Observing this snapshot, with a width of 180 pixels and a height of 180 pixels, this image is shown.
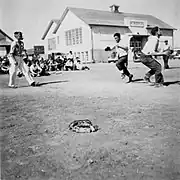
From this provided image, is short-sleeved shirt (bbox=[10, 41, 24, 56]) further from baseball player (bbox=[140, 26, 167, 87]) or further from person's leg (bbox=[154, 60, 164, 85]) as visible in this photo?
person's leg (bbox=[154, 60, 164, 85])

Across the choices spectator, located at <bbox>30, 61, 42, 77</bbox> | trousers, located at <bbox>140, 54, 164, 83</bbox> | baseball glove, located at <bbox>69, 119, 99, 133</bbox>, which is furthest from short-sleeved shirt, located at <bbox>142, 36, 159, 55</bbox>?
spectator, located at <bbox>30, 61, 42, 77</bbox>

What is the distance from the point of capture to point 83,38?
2452 centimetres

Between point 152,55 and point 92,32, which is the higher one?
point 92,32

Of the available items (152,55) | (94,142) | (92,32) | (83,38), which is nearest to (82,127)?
(94,142)

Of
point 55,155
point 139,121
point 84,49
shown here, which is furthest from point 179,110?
point 84,49

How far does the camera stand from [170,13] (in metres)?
2.35

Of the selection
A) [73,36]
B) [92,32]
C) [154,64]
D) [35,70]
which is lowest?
[35,70]

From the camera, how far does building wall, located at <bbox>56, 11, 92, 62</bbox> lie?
24.1m

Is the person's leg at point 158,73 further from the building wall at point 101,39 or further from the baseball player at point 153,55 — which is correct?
the building wall at point 101,39

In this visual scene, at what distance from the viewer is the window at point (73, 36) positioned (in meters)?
24.7

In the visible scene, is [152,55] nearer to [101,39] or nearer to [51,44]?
[101,39]

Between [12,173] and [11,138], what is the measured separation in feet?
2.40

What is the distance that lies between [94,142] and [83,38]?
22.7 meters

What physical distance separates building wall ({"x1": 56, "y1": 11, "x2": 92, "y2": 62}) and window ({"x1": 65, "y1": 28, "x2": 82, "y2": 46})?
251mm
